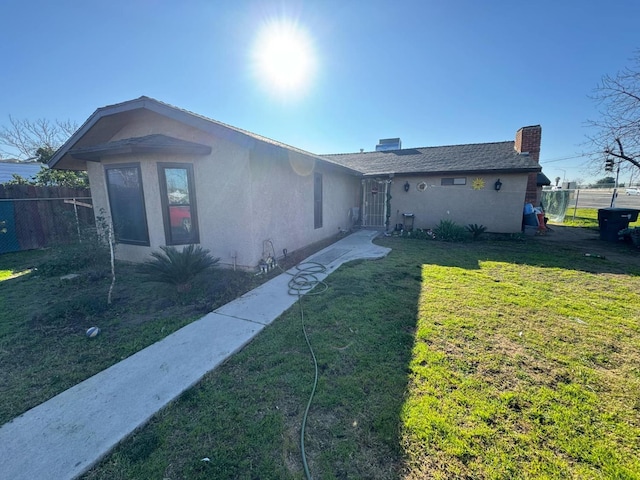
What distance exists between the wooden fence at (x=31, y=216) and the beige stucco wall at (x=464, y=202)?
39.3 ft

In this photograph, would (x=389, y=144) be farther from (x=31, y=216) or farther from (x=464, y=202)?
(x=31, y=216)

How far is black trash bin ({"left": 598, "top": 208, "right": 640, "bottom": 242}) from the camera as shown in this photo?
9.27 metres

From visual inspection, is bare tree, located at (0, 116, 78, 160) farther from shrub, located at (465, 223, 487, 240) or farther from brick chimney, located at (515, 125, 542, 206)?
brick chimney, located at (515, 125, 542, 206)

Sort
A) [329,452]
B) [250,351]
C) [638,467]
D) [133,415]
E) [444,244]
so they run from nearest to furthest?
[638,467] < [329,452] < [133,415] < [250,351] < [444,244]

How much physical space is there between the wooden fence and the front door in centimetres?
1104

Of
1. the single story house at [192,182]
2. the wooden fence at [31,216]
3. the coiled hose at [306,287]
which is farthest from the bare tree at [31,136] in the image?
the coiled hose at [306,287]

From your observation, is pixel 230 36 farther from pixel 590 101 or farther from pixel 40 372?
pixel 590 101

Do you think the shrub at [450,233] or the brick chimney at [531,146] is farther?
the brick chimney at [531,146]

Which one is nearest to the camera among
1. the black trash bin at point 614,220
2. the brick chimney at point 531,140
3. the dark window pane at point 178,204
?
the dark window pane at point 178,204

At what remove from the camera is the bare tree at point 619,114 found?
8.66 metres

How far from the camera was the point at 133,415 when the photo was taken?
2.15 meters

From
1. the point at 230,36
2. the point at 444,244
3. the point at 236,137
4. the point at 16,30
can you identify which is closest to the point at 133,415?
the point at 236,137

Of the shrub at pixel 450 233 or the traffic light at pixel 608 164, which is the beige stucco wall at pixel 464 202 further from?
the traffic light at pixel 608 164

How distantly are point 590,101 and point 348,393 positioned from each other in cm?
1347
